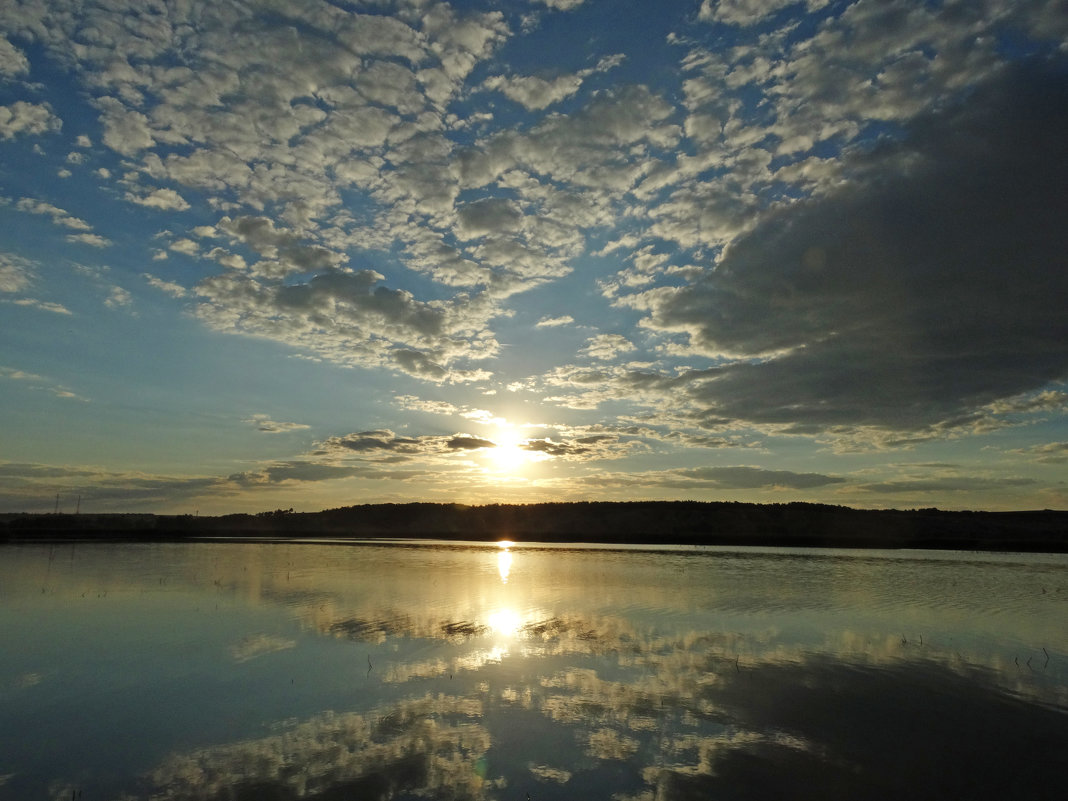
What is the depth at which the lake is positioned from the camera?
1090 cm

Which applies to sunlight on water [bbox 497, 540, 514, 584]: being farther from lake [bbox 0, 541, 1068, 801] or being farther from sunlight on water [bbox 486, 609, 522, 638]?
sunlight on water [bbox 486, 609, 522, 638]

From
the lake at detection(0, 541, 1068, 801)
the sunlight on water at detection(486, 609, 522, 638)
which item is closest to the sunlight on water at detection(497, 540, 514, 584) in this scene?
the lake at detection(0, 541, 1068, 801)

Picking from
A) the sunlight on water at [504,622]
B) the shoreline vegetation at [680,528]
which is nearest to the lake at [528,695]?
the sunlight on water at [504,622]

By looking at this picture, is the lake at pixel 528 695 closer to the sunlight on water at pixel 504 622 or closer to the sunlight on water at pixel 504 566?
the sunlight on water at pixel 504 622

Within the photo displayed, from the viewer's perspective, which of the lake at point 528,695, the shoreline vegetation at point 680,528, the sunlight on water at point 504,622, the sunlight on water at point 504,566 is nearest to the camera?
the lake at point 528,695

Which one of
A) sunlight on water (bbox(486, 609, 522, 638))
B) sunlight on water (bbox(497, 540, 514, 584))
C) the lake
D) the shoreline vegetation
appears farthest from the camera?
the shoreline vegetation

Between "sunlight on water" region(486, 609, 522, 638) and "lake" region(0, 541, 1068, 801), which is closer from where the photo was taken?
"lake" region(0, 541, 1068, 801)

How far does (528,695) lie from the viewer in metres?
15.7

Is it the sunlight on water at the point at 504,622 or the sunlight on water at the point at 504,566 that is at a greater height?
the sunlight on water at the point at 504,566

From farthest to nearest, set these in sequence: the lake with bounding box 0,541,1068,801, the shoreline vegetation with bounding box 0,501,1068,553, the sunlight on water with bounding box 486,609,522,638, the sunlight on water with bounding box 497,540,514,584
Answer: the shoreline vegetation with bounding box 0,501,1068,553, the sunlight on water with bounding box 497,540,514,584, the sunlight on water with bounding box 486,609,522,638, the lake with bounding box 0,541,1068,801

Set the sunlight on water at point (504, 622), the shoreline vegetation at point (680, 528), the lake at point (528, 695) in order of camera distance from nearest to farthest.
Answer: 1. the lake at point (528, 695)
2. the sunlight on water at point (504, 622)
3. the shoreline vegetation at point (680, 528)

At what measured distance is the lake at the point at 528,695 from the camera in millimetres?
10898

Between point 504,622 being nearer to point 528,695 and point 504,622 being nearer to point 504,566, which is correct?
point 528,695

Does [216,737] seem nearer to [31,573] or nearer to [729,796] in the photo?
[729,796]
